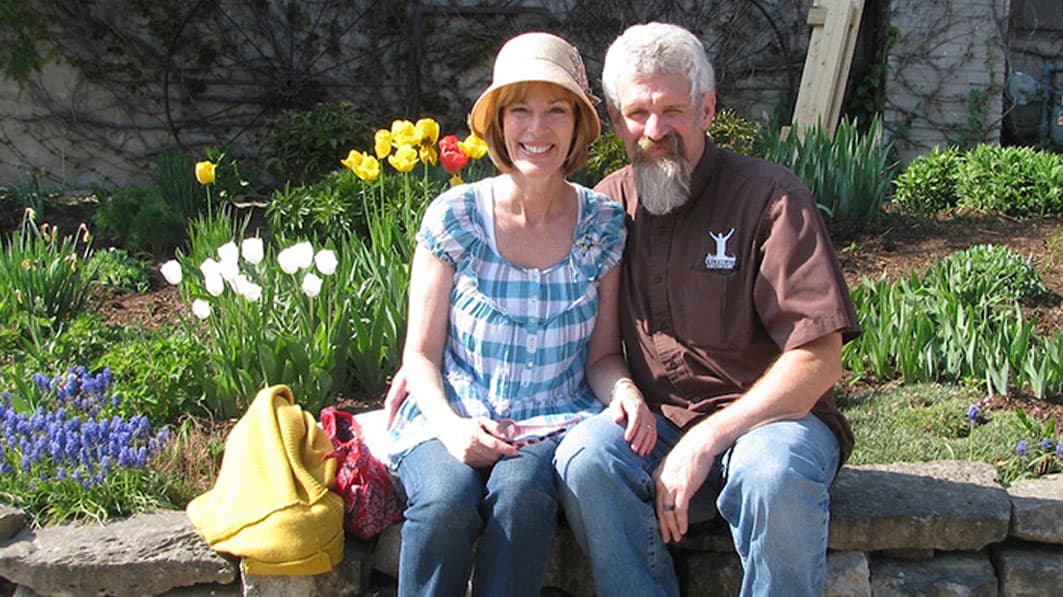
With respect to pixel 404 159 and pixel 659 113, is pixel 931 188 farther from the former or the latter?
pixel 659 113

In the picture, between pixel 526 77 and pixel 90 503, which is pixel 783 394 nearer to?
pixel 526 77

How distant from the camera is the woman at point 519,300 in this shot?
232cm

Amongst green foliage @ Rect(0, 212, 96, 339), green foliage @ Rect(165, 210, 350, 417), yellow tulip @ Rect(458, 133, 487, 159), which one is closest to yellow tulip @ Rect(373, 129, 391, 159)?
yellow tulip @ Rect(458, 133, 487, 159)

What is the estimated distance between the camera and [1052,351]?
3172mm

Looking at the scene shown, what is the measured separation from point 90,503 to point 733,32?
19.9ft

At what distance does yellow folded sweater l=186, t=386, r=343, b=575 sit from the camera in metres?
2.23

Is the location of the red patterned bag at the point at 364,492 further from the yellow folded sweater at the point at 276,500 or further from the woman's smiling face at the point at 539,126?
the woman's smiling face at the point at 539,126

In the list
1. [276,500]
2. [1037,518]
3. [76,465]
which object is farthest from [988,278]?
[76,465]

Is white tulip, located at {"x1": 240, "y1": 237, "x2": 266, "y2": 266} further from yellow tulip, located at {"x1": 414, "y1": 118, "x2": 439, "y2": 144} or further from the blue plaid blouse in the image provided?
yellow tulip, located at {"x1": 414, "y1": 118, "x2": 439, "y2": 144}

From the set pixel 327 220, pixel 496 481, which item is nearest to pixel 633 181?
pixel 496 481

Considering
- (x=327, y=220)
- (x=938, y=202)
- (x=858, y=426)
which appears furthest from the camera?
(x=938, y=202)

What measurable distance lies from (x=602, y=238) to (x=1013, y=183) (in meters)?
3.62

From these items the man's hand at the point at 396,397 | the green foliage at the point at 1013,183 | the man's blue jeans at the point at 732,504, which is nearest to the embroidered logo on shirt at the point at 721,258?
the man's blue jeans at the point at 732,504

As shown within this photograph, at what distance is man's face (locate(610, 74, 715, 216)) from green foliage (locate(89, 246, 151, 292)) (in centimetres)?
273
